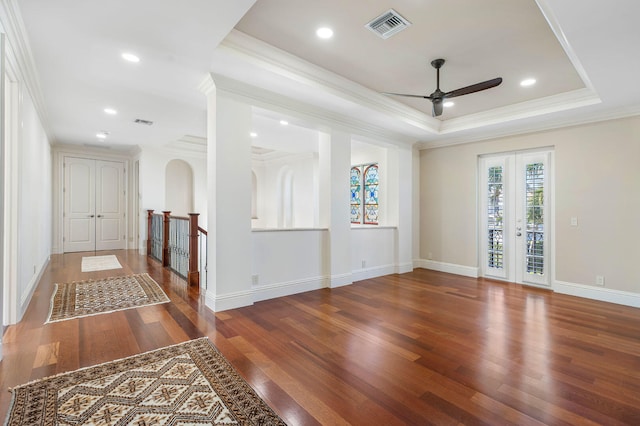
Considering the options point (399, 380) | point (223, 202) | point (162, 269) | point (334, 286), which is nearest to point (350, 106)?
point (223, 202)

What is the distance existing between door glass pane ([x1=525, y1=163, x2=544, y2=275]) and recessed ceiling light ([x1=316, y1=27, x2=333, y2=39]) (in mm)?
4245

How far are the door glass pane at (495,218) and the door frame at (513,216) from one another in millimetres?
85

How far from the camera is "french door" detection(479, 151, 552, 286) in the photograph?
5109 millimetres

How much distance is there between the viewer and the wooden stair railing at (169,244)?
473 centimetres

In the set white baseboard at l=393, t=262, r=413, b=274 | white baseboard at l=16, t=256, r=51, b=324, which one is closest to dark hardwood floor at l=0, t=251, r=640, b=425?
white baseboard at l=16, t=256, r=51, b=324

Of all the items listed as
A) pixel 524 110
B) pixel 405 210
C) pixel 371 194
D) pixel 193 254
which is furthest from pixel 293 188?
pixel 524 110

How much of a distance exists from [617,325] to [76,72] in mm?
6802

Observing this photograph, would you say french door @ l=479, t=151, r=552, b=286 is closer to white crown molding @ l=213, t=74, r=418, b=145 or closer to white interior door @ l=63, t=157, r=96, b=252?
white crown molding @ l=213, t=74, r=418, b=145

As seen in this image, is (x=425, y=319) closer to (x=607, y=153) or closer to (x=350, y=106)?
(x=350, y=106)

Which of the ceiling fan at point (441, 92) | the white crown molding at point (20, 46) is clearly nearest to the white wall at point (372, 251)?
the ceiling fan at point (441, 92)

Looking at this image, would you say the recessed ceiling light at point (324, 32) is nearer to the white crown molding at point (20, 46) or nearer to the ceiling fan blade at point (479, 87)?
the ceiling fan blade at point (479, 87)

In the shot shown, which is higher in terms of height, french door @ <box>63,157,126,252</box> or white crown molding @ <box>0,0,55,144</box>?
white crown molding @ <box>0,0,55,144</box>

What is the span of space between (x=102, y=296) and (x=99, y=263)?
2.83m

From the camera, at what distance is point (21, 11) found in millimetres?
2469
